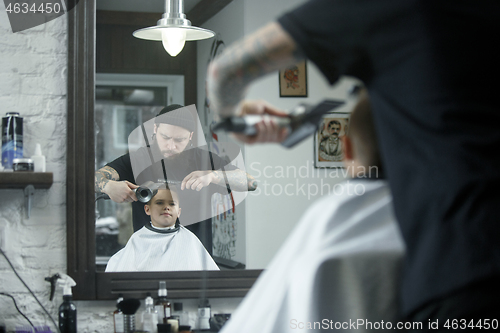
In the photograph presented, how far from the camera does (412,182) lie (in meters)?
0.68

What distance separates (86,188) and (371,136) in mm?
1492

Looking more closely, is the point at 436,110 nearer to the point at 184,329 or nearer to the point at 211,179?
the point at 211,179

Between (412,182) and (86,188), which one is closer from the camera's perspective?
(412,182)

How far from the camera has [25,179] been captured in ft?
6.21

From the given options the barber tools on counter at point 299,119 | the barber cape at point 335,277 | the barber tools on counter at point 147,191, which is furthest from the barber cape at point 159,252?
the barber tools on counter at point 299,119

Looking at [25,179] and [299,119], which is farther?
[25,179]

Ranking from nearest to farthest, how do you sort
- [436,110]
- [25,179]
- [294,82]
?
[436,110] → [25,179] → [294,82]

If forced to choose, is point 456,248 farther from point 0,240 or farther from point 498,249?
point 0,240

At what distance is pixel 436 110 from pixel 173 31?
5.19 feet

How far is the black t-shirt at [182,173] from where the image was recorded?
201 cm

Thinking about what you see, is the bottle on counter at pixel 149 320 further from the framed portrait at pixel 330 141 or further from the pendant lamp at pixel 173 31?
the pendant lamp at pixel 173 31

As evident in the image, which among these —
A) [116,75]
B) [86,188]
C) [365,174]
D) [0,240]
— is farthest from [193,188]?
[365,174]

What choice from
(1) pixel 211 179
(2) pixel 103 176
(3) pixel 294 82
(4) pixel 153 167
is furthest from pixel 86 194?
(3) pixel 294 82

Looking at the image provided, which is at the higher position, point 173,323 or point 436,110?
point 436,110
